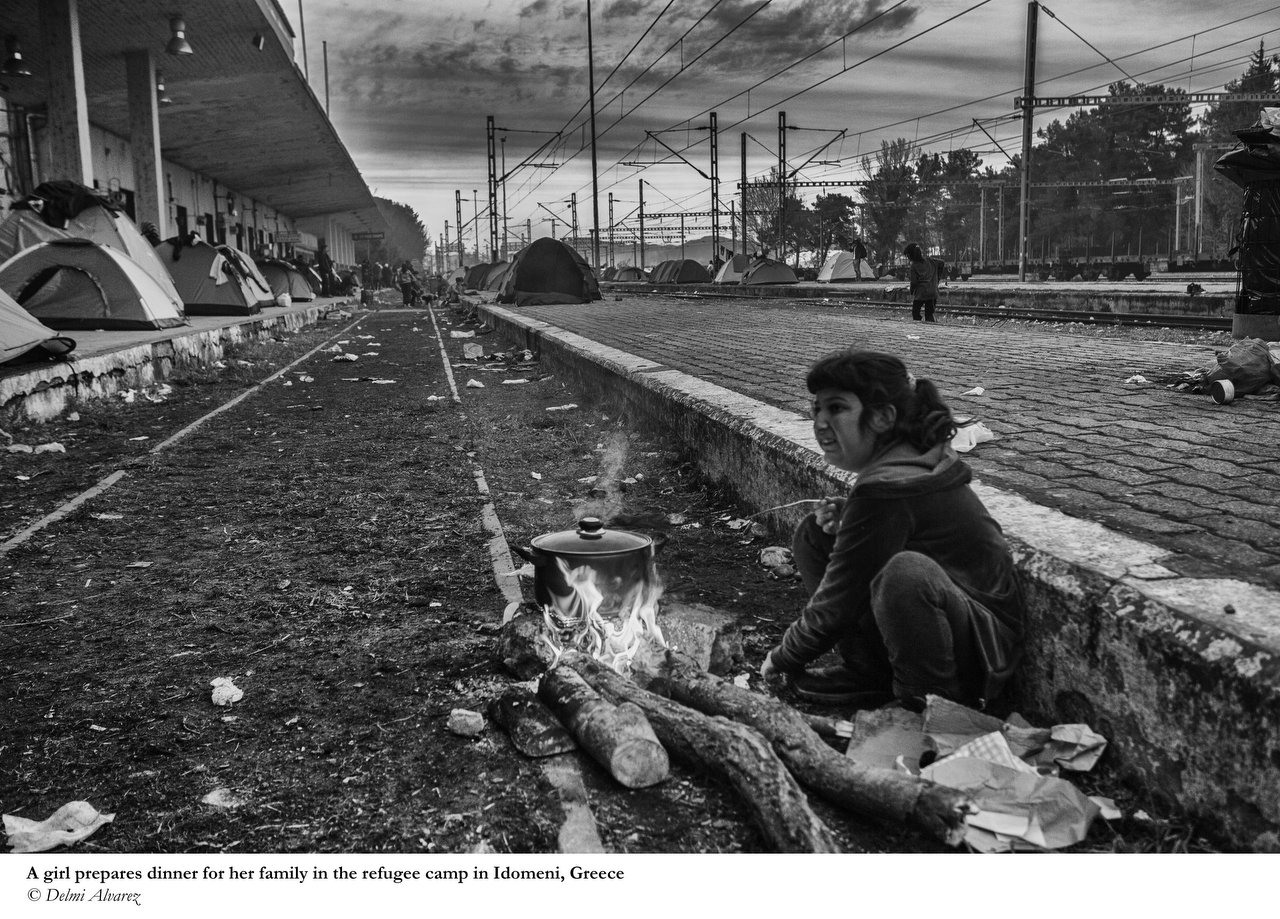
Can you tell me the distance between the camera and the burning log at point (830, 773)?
195 cm

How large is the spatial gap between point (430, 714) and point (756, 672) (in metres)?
0.93

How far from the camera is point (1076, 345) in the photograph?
916cm

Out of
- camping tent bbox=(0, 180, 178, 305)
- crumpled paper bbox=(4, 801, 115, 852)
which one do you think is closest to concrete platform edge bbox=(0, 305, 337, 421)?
camping tent bbox=(0, 180, 178, 305)

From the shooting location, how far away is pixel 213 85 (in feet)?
73.4

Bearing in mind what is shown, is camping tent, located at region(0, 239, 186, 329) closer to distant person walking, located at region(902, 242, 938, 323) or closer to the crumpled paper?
distant person walking, located at region(902, 242, 938, 323)

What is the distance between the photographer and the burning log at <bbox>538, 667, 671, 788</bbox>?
2.18 metres

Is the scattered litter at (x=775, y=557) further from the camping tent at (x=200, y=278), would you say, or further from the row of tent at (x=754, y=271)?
the row of tent at (x=754, y=271)

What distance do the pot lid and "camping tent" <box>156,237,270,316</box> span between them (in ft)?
58.2

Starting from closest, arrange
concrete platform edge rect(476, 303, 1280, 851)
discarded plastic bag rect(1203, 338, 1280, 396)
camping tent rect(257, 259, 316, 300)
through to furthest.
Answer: concrete platform edge rect(476, 303, 1280, 851) < discarded plastic bag rect(1203, 338, 1280, 396) < camping tent rect(257, 259, 316, 300)

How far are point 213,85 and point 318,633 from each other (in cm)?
2289

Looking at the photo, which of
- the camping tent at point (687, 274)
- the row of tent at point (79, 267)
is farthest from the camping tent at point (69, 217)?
the camping tent at point (687, 274)

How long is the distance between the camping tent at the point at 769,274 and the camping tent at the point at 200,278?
2186 cm

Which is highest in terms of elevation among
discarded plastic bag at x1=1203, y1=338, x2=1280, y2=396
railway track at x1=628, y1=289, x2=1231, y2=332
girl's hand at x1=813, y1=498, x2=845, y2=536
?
railway track at x1=628, y1=289, x2=1231, y2=332

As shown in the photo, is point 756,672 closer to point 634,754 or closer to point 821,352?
point 634,754
